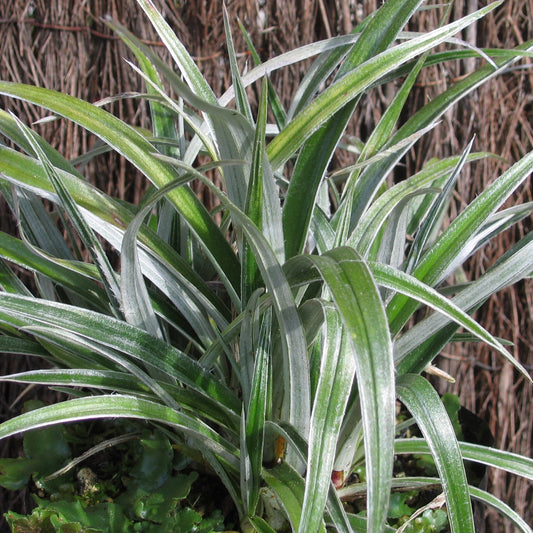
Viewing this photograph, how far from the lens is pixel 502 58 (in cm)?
70

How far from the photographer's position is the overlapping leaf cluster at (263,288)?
45 centimetres

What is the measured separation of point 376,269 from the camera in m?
0.45

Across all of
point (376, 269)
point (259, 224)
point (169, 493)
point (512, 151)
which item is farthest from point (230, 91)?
point (512, 151)

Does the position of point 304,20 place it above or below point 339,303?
above

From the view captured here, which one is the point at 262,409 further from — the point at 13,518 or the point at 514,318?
the point at 514,318

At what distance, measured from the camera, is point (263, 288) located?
20.2 inches

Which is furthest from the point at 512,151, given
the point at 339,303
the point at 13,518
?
the point at 13,518

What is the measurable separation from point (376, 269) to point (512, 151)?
0.90 metres

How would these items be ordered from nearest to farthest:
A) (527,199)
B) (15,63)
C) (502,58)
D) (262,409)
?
1. (262,409)
2. (502,58)
3. (15,63)
4. (527,199)

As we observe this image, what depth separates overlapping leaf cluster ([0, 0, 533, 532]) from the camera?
449 mm

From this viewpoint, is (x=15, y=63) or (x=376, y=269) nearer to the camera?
(x=376, y=269)

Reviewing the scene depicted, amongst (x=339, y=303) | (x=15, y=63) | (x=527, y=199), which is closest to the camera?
(x=339, y=303)

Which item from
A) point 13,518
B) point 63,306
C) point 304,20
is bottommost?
point 13,518

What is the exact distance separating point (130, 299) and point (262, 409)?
0.59 feet
